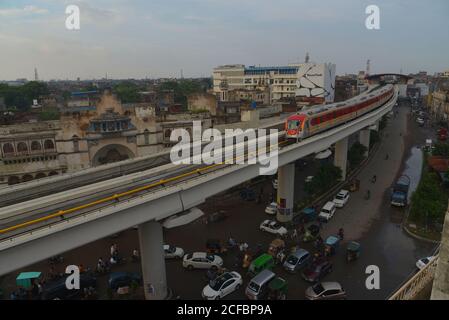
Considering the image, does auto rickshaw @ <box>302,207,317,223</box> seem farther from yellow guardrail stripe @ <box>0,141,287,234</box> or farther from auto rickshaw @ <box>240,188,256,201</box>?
yellow guardrail stripe @ <box>0,141,287,234</box>

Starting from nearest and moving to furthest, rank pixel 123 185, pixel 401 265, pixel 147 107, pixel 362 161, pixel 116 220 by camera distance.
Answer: pixel 116 220 → pixel 123 185 → pixel 401 265 → pixel 147 107 → pixel 362 161

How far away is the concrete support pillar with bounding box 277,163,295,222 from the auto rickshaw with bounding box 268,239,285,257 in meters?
4.96

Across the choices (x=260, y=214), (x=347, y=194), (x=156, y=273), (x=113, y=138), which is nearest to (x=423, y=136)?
(x=347, y=194)

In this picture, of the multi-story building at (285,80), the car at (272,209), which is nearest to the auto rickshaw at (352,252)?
the car at (272,209)

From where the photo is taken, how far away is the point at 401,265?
2209 cm

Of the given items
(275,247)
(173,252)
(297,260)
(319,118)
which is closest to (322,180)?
(319,118)

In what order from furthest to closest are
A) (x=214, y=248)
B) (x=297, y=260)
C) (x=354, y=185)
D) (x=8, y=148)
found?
(x=354, y=185)
(x=8, y=148)
(x=214, y=248)
(x=297, y=260)

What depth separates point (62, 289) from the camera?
773 inches

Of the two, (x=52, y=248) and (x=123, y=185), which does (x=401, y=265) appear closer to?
(x=123, y=185)

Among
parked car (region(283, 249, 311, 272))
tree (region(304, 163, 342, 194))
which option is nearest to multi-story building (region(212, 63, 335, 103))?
tree (region(304, 163, 342, 194))

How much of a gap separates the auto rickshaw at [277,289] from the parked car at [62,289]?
1117cm

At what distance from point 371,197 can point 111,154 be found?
28984mm

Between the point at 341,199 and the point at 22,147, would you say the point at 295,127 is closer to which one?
the point at 341,199
